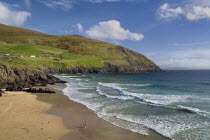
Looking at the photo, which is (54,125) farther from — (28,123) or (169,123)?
(169,123)

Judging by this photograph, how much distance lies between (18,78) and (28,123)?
3017 centimetres

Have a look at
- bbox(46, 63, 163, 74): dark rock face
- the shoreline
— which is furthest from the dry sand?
bbox(46, 63, 163, 74): dark rock face

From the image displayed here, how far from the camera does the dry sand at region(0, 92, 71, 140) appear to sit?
1524 cm

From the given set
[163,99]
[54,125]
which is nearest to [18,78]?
[54,125]

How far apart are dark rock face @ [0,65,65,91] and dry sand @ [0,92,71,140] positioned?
51.0 ft

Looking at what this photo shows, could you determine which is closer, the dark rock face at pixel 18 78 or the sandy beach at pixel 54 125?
the sandy beach at pixel 54 125

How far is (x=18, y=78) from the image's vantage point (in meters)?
44.8

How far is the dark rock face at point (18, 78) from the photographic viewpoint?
39906mm

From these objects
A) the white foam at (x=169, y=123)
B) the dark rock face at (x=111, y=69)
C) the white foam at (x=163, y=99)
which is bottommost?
the white foam at (x=169, y=123)

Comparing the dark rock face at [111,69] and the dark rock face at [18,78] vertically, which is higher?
the dark rock face at [111,69]

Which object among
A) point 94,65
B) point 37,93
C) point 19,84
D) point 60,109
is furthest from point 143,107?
point 94,65

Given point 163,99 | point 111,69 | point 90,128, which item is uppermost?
point 111,69

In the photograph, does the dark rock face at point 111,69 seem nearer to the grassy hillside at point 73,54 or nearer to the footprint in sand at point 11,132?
the grassy hillside at point 73,54

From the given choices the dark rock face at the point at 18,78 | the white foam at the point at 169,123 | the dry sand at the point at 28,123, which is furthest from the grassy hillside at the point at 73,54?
the white foam at the point at 169,123
